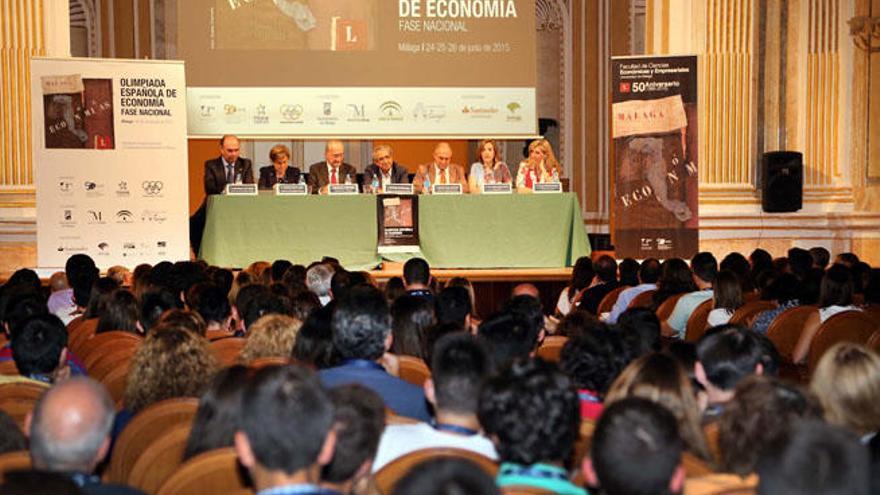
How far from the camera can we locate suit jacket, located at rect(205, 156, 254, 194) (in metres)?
11.5

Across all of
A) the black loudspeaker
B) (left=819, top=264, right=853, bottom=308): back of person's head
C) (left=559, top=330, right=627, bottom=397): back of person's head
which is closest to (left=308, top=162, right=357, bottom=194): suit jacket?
the black loudspeaker

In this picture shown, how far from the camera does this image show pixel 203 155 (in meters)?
16.5

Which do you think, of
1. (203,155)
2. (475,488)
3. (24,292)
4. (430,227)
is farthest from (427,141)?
(475,488)

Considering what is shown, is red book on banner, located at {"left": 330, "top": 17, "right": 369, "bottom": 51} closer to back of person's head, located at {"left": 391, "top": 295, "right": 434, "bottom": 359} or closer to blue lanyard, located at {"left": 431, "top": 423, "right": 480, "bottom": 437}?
back of person's head, located at {"left": 391, "top": 295, "right": 434, "bottom": 359}

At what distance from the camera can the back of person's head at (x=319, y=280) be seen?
24.4 feet

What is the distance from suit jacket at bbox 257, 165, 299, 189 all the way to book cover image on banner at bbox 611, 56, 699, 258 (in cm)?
302

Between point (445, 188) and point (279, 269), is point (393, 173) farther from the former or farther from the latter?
point (279, 269)

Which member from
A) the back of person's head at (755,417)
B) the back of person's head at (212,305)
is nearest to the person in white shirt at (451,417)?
the back of person's head at (755,417)

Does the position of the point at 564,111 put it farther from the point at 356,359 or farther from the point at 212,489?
the point at 212,489

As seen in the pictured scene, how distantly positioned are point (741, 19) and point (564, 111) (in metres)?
5.17

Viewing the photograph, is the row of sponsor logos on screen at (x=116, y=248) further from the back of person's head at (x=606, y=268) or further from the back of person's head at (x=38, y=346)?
the back of person's head at (x=38, y=346)

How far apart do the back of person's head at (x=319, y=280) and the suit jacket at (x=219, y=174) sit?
4229 millimetres

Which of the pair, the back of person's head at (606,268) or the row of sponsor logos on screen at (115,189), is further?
the row of sponsor logos on screen at (115,189)

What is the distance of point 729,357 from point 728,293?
2.92 m
